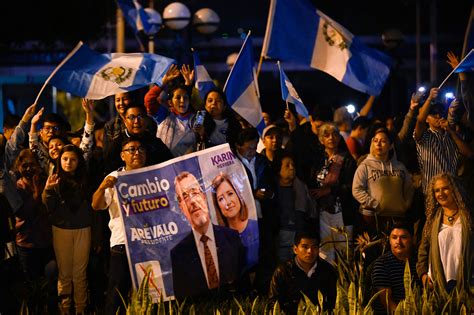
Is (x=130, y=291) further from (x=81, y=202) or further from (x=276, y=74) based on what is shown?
(x=276, y=74)

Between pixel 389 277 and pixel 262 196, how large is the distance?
1.79 metres

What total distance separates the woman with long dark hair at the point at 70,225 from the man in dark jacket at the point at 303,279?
6.59 feet

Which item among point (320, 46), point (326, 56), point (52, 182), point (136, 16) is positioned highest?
point (136, 16)

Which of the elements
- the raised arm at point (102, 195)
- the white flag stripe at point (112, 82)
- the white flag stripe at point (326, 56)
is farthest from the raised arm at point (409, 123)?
the raised arm at point (102, 195)

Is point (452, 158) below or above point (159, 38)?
below

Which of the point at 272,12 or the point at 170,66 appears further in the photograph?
the point at 272,12

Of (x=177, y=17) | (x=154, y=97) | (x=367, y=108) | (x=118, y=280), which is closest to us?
(x=118, y=280)

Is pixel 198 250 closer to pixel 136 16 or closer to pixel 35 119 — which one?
pixel 35 119

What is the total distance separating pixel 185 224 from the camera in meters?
9.87

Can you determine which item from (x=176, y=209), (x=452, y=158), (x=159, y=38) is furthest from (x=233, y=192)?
(x=159, y=38)

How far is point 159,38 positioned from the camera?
3928 cm

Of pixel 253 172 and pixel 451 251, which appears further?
pixel 253 172

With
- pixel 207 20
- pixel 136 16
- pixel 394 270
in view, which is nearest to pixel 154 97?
pixel 394 270

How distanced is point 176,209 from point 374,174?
2700 mm
